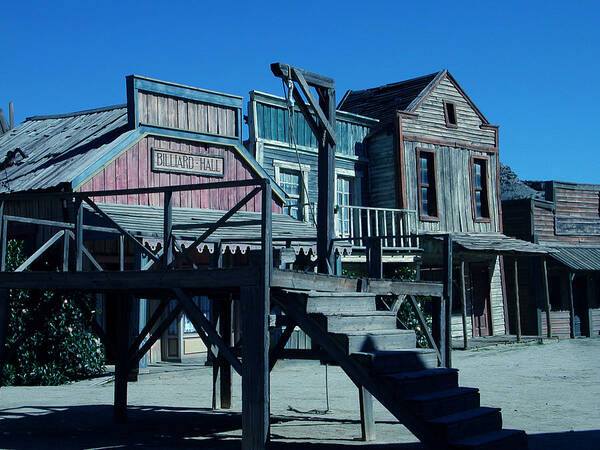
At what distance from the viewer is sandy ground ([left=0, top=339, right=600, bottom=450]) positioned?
9500mm

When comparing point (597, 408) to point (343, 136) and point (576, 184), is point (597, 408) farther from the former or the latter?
point (576, 184)

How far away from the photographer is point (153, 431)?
10.4 meters

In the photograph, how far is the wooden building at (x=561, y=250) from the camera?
27.0 metres

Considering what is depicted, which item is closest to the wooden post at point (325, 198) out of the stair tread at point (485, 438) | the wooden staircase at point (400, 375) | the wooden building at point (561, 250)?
the wooden staircase at point (400, 375)

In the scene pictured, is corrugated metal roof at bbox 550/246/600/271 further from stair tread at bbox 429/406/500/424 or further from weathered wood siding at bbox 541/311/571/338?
stair tread at bbox 429/406/500/424

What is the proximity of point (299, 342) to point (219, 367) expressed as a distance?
726 centimetres

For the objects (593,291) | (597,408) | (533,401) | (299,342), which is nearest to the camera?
(597,408)

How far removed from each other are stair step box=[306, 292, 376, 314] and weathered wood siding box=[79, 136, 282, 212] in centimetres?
863

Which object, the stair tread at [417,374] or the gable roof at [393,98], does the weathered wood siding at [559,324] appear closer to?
the gable roof at [393,98]

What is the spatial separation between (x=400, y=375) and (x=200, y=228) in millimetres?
6357

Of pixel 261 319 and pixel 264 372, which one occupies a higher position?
pixel 261 319

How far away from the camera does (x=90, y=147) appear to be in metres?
17.5

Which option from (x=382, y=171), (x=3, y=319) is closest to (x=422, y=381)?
(x=3, y=319)

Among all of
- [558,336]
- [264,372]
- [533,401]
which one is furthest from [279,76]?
[558,336]
